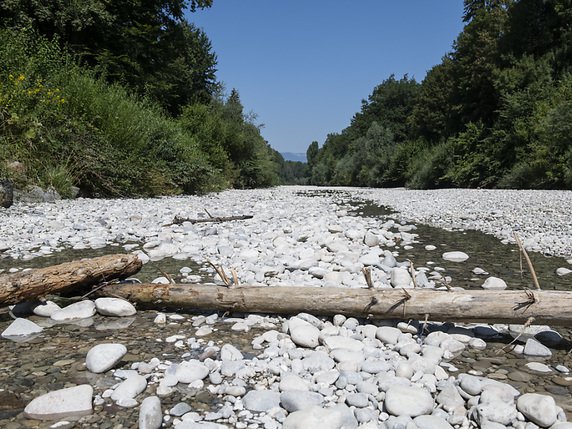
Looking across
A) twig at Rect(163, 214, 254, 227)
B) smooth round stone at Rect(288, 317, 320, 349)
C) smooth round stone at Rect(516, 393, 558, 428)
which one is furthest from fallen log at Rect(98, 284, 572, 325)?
twig at Rect(163, 214, 254, 227)

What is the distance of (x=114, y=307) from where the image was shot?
9.79 feet

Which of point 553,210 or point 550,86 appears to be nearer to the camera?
point 553,210

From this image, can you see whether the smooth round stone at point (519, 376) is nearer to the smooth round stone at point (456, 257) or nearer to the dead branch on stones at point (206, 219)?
the smooth round stone at point (456, 257)

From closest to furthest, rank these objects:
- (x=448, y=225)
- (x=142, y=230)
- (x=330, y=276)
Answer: (x=330, y=276)
(x=142, y=230)
(x=448, y=225)

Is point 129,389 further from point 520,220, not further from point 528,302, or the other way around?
point 520,220

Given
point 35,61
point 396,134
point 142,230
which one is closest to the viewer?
point 142,230

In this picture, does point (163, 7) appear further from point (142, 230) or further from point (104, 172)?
point (142, 230)

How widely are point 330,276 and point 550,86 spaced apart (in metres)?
25.0

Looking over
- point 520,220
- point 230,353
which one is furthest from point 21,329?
point 520,220

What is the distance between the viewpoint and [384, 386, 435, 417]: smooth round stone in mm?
1823

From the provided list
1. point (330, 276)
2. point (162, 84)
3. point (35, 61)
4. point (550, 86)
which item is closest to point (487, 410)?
point (330, 276)

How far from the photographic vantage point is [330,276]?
13.1 ft

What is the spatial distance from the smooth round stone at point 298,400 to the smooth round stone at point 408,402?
33 cm

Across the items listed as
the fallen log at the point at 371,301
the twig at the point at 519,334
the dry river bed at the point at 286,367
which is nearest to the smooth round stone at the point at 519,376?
the dry river bed at the point at 286,367
